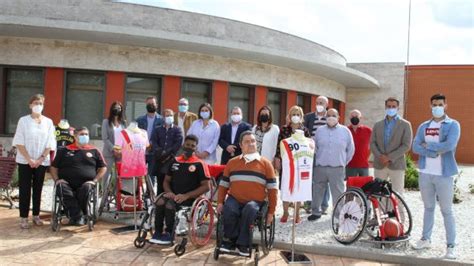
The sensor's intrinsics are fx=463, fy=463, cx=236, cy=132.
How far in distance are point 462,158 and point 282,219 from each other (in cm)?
1843

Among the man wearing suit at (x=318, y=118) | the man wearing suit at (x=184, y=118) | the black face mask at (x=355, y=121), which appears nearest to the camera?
the man wearing suit at (x=318, y=118)

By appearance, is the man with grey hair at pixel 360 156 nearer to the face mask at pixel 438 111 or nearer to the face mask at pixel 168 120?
the face mask at pixel 438 111

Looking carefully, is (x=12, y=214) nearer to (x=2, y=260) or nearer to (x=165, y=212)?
(x=2, y=260)

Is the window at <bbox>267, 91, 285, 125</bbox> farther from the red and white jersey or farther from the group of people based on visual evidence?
the red and white jersey

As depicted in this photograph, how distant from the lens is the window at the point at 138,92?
43.7 feet

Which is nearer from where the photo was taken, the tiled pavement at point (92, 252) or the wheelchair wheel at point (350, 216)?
the tiled pavement at point (92, 252)

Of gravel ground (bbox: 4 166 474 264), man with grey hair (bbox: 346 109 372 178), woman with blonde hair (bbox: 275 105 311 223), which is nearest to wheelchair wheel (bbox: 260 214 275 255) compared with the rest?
gravel ground (bbox: 4 166 474 264)

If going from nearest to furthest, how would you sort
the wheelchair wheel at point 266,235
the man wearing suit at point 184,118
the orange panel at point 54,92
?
the wheelchair wheel at point 266,235
the man wearing suit at point 184,118
the orange panel at point 54,92

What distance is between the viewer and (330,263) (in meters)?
5.62

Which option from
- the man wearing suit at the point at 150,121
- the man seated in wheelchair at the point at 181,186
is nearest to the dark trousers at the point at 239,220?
the man seated in wheelchair at the point at 181,186

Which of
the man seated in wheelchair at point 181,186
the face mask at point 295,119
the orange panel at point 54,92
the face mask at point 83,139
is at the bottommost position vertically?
the man seated in wheelchair at point 181,186

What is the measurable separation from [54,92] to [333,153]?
8.64m

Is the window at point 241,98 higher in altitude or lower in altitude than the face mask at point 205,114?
higher

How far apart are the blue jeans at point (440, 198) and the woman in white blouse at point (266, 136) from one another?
2.18m
